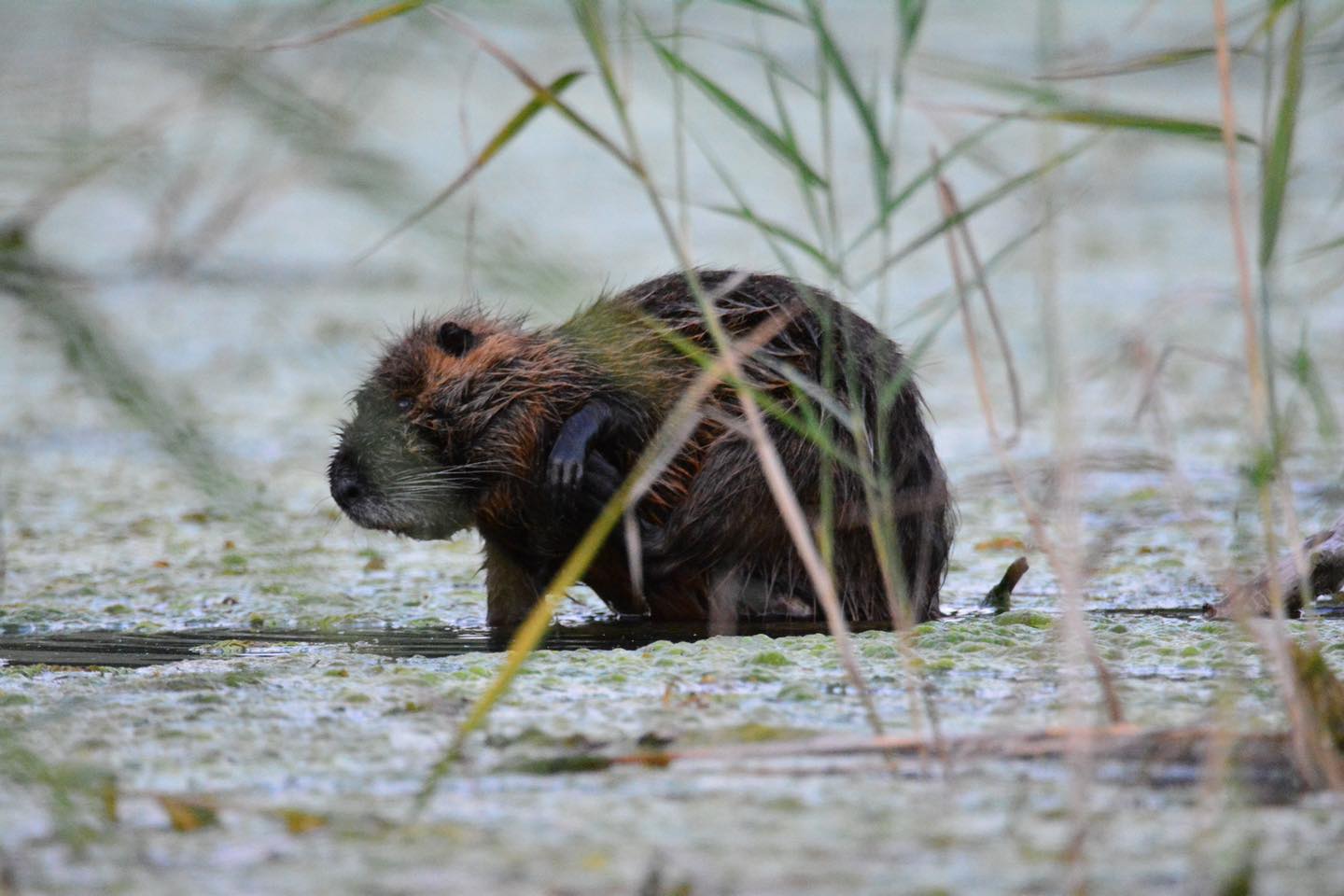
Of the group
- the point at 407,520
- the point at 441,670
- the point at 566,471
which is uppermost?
the point at 566,471

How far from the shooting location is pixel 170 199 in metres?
1.42

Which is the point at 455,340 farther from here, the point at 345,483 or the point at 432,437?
the point at 345,483

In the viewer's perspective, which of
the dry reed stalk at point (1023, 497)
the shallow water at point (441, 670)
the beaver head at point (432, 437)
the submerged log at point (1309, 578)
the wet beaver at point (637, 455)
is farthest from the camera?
the beaver head at point (432, 437)

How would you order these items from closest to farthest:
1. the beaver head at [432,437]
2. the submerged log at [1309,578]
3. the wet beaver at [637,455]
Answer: the submerged log at [1309,578]
the wet beaver at [637,455]
the beaver head at [432,437]

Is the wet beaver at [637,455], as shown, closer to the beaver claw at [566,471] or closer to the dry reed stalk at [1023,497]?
the beaver claw at [566,471]

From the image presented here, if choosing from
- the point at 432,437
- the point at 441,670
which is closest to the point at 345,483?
the point at 432,437

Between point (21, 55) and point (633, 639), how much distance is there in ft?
6.29

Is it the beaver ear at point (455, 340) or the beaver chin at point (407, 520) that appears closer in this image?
the beaver chin at point (407, 520)

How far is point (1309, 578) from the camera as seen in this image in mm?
3162

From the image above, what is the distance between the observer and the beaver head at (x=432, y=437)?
3.34 metres

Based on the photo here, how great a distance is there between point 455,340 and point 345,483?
0.48 meters

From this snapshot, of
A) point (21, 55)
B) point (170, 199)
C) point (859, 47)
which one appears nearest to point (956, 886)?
point (170, 199)

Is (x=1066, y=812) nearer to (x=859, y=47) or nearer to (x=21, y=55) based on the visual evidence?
(x=21, y=55)

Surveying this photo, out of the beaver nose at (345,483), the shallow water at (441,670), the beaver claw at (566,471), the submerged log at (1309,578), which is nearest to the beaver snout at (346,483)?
the beaver nose at (345,483)
